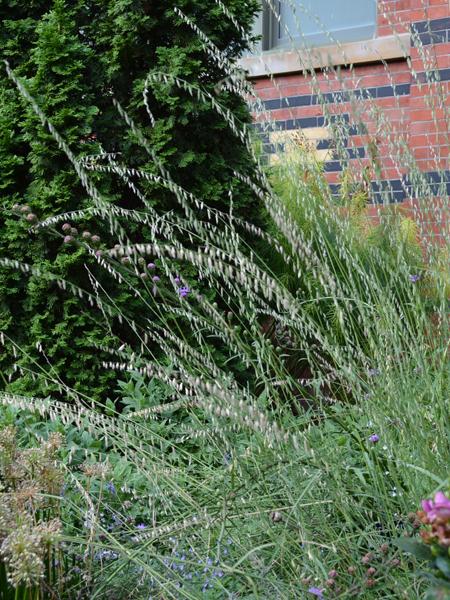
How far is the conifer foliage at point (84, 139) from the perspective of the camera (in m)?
3.74

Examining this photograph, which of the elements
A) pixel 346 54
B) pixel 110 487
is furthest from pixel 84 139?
pixel 346 54

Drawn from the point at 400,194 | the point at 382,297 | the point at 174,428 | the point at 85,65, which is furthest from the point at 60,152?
the point at 400,194

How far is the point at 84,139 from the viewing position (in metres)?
3.93

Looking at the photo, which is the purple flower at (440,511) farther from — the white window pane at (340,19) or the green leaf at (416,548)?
the white window pane at (340,19)

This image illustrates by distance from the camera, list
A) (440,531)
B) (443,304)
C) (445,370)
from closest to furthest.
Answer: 1. (440,531)
2. (443,304)
3. (445,370)

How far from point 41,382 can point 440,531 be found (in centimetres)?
288

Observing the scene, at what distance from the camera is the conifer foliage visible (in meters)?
3.74

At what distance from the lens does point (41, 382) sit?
3.72 m

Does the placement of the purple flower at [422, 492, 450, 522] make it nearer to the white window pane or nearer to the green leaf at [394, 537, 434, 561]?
the green leaf at [394, 537, 434, 561]

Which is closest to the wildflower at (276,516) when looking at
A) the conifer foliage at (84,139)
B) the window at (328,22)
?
the conifer foliage at (84,139)

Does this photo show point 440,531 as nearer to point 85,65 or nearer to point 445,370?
point 445,370

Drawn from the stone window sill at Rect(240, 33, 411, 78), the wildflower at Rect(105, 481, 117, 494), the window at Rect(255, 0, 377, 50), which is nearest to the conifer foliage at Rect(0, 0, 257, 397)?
the wildflower at Rect(105, 481, 117, 494)

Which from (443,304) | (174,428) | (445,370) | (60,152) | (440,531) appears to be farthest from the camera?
(60,152)

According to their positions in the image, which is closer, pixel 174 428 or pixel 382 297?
pixel 382 297
